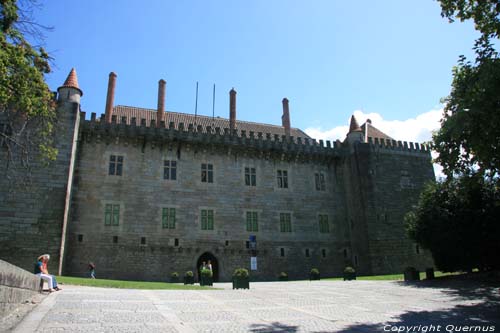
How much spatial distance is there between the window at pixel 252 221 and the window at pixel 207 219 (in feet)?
8.77

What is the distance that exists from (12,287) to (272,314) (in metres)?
5.43

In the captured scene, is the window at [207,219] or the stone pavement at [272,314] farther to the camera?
the window at [207,219]

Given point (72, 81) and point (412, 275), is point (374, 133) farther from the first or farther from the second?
point (72, 81)

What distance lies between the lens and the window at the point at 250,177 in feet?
89.4

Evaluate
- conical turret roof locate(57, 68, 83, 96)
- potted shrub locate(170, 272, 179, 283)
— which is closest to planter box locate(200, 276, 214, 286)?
potted shrub locate(170, 272, 179, 283)

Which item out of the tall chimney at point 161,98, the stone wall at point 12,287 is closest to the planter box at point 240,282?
the stone wall at point 12,287

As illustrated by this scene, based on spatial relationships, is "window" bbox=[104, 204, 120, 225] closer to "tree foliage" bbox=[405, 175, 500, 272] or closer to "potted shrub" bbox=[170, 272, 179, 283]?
"potted shrub" bbox=[170, 272, 179, 283]

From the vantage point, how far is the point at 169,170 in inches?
1005

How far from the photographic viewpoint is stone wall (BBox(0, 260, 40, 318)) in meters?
6.00

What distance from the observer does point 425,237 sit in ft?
64.2

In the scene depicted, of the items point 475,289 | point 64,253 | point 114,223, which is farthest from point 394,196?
point 64,253

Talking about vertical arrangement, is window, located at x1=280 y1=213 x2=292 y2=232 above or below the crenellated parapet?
below

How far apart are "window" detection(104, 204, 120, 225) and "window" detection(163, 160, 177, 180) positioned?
3.88 metres

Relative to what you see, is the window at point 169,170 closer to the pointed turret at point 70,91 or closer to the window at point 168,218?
Result: the window at point 168,218
